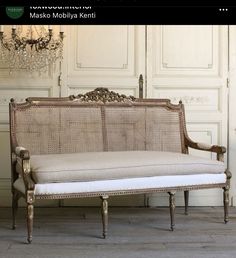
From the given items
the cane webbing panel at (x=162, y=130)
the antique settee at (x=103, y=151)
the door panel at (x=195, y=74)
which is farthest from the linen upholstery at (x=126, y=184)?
the door panel at (x=195, y=74)

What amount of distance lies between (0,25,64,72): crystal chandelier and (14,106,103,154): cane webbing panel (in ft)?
1.45

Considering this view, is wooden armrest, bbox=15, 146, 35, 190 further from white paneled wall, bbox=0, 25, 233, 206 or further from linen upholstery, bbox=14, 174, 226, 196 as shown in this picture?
white paneled wall, bbox=0, 25, 233, 206

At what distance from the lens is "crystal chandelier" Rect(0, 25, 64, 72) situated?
2.88m

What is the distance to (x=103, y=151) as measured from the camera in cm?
281

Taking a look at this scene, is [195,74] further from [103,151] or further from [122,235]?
[122,235]

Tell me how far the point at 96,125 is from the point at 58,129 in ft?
0.81

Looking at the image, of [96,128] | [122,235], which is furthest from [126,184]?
[96,128]

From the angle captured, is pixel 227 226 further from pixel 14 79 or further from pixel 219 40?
pixel 14 79

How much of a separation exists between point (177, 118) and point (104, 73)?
62 centimetres

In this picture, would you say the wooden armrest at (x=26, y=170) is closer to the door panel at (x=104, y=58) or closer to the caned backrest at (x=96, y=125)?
the caned backrest at (x=96, y=125)

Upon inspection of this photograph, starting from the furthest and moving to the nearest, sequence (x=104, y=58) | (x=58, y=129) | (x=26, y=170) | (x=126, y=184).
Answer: (x=104, y=58) → (x=58, y=129) → (x=126, y=184) → (x=26, y=170)

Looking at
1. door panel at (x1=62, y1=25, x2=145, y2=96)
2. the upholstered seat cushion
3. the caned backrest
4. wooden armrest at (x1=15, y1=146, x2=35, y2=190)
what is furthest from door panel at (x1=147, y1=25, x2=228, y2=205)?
wooden armrest at (x1=15, y1=146, x2=35, y2=190)

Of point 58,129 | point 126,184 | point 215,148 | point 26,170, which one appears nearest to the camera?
point 26,170

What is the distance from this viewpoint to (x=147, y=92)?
316cm
